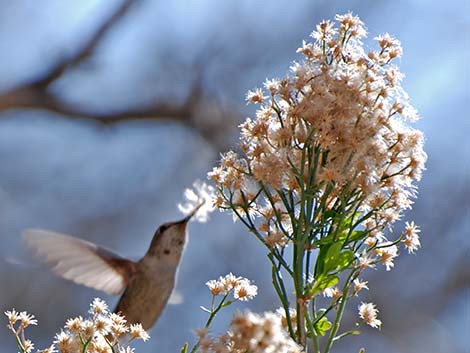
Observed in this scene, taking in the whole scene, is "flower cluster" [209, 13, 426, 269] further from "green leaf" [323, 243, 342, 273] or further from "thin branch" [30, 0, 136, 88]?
"thin branch" [30, 0, 136, 88]

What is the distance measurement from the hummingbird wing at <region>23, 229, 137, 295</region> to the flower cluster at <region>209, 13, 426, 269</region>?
0.50 metres

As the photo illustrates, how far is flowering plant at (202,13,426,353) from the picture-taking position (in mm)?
753

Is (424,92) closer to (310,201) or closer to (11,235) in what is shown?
(11,235)

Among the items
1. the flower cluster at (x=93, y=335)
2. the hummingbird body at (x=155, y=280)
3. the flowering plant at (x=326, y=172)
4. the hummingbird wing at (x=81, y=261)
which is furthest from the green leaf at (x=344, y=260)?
the hummingbird body at (x=155, y=280)

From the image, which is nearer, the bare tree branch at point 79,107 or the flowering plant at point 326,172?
the flowering plant at point 326,172

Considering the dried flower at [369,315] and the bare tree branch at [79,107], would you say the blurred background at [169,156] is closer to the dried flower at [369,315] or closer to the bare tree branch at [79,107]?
the bare tree branch at [79,107]

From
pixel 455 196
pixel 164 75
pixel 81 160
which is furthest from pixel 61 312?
pixel 455 196

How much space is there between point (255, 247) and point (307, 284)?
2322 millimetres

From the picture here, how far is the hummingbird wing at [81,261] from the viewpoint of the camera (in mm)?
1252

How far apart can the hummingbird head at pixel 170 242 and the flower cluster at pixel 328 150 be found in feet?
1.99

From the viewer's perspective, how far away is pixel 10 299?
3.04 meters

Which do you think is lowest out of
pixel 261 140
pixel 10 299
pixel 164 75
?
pixel 261 140

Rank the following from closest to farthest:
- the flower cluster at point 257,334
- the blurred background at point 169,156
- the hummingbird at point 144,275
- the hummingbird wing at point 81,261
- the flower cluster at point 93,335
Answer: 1. the flower cluster at point 257,334
2. the flower cluster at point 93,335
3. the hummingbird wing at point 81,261
4. the hummingbird at point 144,275
5. the blurred background at point 169,156

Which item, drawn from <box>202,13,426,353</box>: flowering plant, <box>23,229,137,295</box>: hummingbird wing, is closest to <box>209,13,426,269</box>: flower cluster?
<box>202,13,426,353</box>: flowering plant
